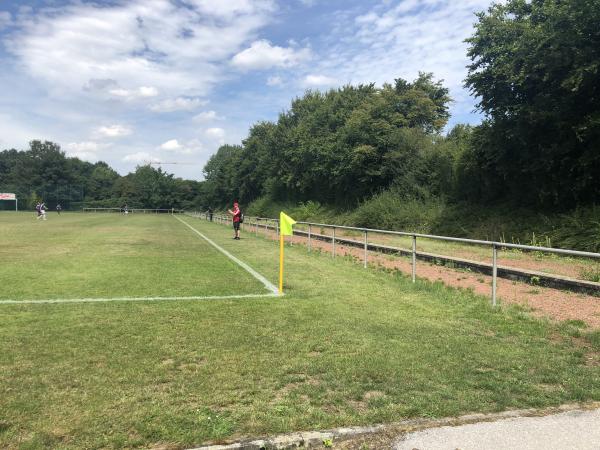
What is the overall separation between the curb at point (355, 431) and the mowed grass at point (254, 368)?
0.11m

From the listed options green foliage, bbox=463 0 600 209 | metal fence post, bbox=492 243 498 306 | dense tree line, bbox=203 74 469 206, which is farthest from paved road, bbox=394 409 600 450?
dense tree line, bbox=203 74 469 206

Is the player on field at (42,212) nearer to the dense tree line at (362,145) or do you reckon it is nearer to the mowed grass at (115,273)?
the dense tree line at (362,145)

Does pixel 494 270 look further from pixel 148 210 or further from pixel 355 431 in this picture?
pixel 148 210

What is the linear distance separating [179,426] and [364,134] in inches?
1370

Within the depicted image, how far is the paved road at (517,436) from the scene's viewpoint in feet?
11.4

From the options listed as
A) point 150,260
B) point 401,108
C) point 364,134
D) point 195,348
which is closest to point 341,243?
point 150,260

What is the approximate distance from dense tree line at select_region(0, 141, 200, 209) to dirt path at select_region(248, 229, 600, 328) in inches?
4501

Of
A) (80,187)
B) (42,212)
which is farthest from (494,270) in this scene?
(80,187)

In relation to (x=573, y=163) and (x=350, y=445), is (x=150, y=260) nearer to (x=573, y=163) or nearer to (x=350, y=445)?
(x=350, y=445)

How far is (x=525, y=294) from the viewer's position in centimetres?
891

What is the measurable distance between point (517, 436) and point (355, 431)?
118 centimetres

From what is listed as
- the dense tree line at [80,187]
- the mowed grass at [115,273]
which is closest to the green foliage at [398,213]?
the mowed grass at [115,273]

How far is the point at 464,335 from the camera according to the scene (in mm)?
6543

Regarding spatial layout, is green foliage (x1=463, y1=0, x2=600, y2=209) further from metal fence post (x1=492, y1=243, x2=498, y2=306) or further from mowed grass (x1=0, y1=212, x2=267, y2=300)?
mowed grass (x1=0, y1=212, x2=267, y2=300)
